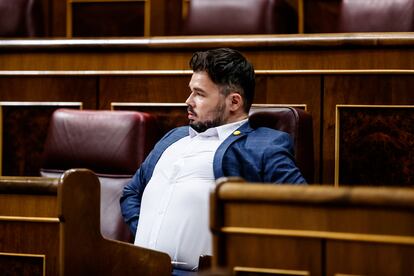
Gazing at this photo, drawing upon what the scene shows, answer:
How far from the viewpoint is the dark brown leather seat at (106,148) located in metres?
0.95

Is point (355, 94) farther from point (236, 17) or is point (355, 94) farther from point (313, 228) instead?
point (313, 228)

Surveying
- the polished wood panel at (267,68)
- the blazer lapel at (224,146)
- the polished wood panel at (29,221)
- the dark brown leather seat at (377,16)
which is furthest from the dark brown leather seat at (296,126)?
the dark brown leather seat at (377,16)

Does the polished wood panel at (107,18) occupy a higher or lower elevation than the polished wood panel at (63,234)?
higher

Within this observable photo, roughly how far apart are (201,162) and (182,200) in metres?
0.05

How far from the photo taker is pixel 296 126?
88 cm

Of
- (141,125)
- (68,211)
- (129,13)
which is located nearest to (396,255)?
(68,211)

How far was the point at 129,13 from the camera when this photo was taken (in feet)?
5.19

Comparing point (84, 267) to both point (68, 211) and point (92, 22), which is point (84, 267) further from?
point (92, 22)

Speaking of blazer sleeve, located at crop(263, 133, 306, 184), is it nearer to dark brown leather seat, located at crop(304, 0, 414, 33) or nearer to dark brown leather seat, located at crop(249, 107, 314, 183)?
dark brown leather seat, located at crop(249, 107, 314, 183)

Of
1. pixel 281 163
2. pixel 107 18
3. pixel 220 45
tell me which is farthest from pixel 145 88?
pixel 107 18

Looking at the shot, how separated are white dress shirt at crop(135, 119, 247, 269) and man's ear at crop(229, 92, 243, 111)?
22 millimetres

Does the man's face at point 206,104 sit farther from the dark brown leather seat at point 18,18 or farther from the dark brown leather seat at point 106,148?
the dark brown leather seat at point 18,18

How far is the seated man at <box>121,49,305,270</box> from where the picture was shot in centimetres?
82

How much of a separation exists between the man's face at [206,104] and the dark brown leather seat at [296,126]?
0.04m
